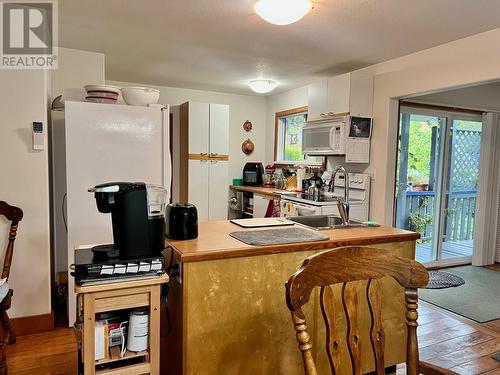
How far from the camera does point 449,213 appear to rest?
4555 millimetres

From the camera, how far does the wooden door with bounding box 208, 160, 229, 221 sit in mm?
5102

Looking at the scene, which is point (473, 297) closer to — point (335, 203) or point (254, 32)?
point (335, 203)

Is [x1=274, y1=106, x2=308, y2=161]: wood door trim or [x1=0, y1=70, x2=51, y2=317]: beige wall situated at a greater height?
[x1=274, y1=106, x2=308, y2=161]: wood door trim

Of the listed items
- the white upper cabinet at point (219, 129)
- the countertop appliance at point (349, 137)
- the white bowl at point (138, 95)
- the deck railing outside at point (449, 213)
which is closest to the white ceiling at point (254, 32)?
the white bowl at point (138, 95)

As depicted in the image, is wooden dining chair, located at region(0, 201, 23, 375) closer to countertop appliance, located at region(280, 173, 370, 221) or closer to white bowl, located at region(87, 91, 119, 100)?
white bowl, located at region(87, 91, 119, 100)

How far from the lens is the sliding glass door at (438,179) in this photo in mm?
4277

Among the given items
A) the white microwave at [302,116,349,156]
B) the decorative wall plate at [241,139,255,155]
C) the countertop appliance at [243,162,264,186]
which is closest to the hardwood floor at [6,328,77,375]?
the white microwave at [302,116,349,156]

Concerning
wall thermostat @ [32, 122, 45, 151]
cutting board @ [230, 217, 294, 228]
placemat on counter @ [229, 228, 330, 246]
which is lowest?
placemat on counter @ [229, 228, 330, 246]

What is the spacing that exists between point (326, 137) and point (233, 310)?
8.78 ft

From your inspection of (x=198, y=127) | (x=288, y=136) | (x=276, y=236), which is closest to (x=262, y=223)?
(x=276, y=236)

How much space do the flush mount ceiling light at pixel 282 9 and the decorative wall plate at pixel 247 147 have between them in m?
3.55

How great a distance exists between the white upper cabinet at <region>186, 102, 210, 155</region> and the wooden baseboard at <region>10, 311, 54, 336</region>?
9.40ft

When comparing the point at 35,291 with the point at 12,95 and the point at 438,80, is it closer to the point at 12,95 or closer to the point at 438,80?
the point at 12,95

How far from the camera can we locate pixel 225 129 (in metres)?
5.15
